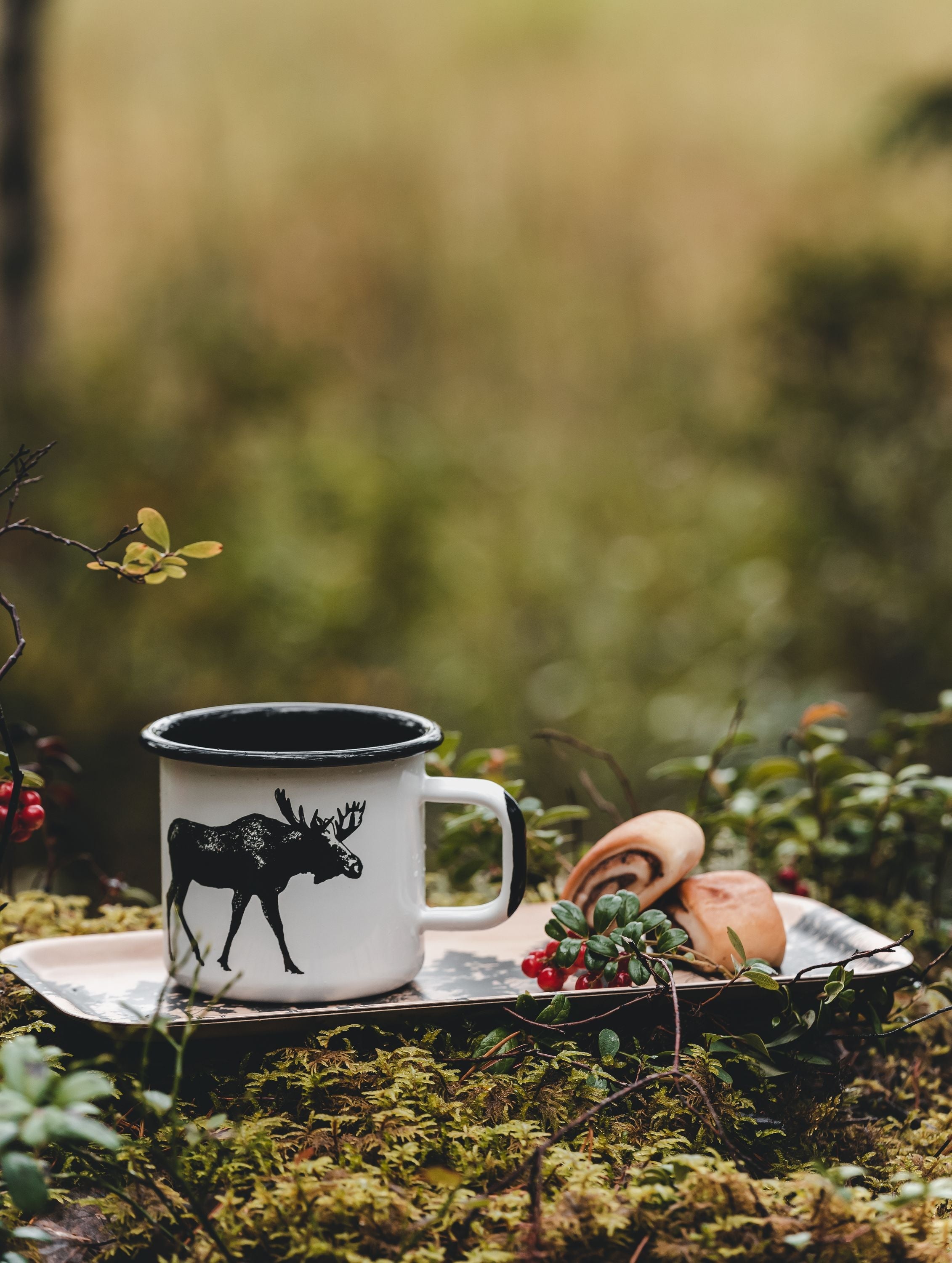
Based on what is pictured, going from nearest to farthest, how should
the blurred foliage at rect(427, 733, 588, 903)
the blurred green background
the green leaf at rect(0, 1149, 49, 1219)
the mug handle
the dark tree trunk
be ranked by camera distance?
the green leaf at rect(0, 1149, 49, 1219), the mug handle, the blurred foliage at rect(427, 733, 588, 903), the blurred green background, the dark tree trunk

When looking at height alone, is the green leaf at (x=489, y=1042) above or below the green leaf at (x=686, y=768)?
below

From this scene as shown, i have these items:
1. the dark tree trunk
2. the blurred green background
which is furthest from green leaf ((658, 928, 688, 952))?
the dark tree trunk

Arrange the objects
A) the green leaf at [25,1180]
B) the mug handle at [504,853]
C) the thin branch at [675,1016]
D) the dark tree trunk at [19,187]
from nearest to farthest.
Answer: the green leaf at [25,1180]
the thin branch at [675,1016]
the mug handle at [504,853]
the dark tree trunk at [19,187]

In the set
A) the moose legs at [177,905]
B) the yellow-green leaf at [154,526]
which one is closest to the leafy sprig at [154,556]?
the yellow-green leaf at [154,526]

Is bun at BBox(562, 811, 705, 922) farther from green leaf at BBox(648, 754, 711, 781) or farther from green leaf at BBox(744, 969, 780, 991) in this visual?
green leaf at BBox(648, 754, 711, 781)

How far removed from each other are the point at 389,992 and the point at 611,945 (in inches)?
7.0

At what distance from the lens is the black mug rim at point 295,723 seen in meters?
0.80

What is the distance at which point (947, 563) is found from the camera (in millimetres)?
2771

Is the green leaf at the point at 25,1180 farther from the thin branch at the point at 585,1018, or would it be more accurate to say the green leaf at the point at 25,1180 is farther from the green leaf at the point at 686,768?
the green leaf at the point at 686,768

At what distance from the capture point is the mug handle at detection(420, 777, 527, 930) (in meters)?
0.88

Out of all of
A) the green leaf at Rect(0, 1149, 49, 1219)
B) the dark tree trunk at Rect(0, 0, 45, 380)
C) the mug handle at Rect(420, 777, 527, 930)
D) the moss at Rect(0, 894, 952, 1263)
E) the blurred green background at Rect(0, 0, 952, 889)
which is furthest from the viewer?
the dark tree trunk at Rect(0, 0, 45, 380)

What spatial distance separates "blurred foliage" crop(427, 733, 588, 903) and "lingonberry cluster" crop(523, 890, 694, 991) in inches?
9.8

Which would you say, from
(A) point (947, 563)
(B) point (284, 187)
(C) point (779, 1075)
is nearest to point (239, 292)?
(B) point (284, 187)

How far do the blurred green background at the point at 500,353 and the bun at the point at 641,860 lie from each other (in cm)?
186
